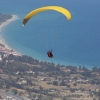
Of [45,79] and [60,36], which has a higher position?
[60,36]

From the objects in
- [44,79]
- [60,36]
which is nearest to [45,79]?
[44,79]

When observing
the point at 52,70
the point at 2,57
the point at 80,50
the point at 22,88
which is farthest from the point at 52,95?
the point at 80,50

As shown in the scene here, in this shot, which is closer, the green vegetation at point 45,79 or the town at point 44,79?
the town at point 44,79

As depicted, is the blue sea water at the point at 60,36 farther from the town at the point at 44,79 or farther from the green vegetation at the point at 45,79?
the green vegetation at the point at 45,79

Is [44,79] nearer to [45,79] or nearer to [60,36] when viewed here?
[45,79]

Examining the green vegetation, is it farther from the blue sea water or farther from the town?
the blue sea water

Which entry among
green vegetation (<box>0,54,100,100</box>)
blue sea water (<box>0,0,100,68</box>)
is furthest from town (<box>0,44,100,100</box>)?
blue sea water (<box>0,0,100,68</box>)

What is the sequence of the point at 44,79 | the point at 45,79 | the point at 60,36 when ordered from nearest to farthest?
the point at 44,79, the point at 45,79, the point at 60,36

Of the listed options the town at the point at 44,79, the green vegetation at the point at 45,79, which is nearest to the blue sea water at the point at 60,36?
the town at the point at 44,79
